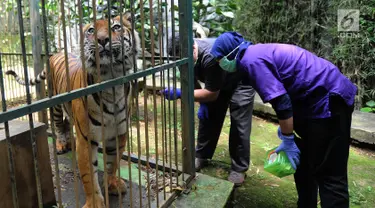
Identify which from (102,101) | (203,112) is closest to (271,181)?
(203,112)

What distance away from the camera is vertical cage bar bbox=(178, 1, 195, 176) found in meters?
2.56

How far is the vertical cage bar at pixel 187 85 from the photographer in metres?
2.56

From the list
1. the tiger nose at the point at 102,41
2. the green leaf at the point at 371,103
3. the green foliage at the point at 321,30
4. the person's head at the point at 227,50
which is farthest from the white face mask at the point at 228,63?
the green leaf at the point at 371,103

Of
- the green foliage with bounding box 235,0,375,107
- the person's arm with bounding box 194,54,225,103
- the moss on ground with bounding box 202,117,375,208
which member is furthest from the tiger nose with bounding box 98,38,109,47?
the green foliage with bounding box 235,0,375,107

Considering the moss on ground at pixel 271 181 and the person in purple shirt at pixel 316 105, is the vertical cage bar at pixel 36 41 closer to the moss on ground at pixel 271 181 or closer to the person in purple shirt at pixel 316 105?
the moss on ground at pixel 271 181

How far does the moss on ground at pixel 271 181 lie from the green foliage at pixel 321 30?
176 centimetres

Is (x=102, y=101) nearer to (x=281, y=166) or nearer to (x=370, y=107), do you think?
(x=281, y=166)

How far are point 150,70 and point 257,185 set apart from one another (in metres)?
1.99

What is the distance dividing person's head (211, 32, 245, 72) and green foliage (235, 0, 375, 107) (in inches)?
156

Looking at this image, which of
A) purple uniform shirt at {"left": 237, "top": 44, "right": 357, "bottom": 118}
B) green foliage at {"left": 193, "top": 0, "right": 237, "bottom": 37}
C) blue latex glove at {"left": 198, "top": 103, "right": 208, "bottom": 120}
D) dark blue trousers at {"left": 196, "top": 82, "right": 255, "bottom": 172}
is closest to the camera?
purple uniform shirt at {"left": 237, "top": 44, "right": 357, "bottom": 118}

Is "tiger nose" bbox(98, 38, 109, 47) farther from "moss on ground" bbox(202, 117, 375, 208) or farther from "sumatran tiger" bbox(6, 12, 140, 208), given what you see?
"moss on ground" bbox(202, 117, 375, 208)

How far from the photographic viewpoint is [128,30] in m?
2.41

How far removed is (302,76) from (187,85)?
870mm

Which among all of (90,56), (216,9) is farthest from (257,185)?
(216,9)
